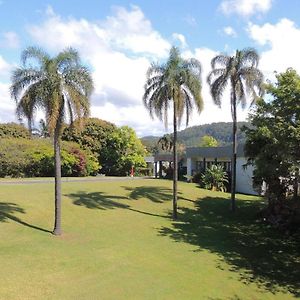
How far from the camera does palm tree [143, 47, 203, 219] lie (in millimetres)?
23172

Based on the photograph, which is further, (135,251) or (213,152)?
(213,152)

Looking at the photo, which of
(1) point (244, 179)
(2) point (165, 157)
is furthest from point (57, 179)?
(2) point (165, 157)

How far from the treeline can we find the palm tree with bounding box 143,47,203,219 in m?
25.6

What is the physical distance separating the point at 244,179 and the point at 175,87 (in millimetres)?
18445

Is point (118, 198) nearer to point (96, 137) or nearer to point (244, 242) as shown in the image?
point (244, 242)

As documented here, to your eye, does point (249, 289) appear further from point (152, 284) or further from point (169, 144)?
point (169, 144)

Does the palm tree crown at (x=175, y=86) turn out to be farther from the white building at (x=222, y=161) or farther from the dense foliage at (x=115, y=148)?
the dense foliage at (x=115, y=148)

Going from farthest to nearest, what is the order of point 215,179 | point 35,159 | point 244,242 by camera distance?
point 35,159 < point 215,179 < point 244,242

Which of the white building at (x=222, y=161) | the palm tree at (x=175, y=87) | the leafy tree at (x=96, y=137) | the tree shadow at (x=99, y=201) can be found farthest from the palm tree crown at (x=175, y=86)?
the leafy tree at (x=96, y=137)

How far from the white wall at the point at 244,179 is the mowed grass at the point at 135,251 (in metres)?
10.3

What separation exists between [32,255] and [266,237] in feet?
40.4

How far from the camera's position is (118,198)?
91.7 ft

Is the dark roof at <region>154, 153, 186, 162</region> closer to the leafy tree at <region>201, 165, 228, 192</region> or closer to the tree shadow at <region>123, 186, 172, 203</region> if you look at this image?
the leafy tree at <region>201, 165, 228, 192</region>

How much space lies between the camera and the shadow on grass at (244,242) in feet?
51.8
